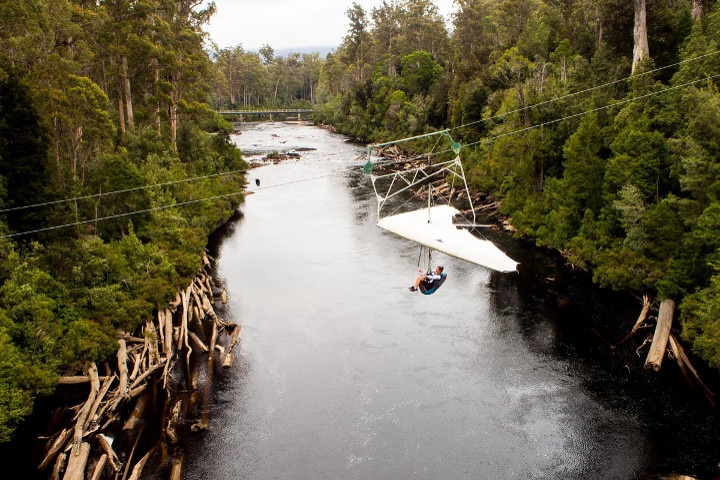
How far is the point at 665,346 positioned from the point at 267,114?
143525 millimetres

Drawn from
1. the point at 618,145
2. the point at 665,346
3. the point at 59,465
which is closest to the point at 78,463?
the point at 59,465

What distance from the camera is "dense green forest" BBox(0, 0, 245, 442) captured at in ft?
75.4

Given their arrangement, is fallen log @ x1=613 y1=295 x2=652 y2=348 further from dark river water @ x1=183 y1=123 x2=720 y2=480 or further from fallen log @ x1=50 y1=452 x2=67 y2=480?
fallen log @ x1=50 y1=452 x2=67 y2=480

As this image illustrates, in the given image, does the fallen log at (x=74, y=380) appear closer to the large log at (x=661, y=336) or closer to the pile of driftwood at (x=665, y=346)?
the pile of driftwood at (x=665, y=346)

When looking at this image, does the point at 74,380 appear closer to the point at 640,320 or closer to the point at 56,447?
the point at 56,447

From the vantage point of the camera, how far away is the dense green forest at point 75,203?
22969 millimetres

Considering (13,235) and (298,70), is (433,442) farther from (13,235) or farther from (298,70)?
(298,70)

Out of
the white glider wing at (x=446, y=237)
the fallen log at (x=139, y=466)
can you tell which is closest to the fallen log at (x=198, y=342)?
the fallen log at (x=139, y=466)

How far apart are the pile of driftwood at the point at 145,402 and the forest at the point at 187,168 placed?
4.92 feet

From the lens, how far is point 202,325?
104 ft

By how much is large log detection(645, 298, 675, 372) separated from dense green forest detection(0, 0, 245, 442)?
25.4 metres

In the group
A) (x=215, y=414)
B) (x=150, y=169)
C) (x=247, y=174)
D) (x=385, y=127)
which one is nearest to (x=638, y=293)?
(x=215, y=414)

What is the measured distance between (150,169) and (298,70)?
6052 inches

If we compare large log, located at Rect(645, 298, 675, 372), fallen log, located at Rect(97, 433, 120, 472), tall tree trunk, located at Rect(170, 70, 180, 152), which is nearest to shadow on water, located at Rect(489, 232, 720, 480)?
large log, located at Rect(645, 298, 675, 372)
